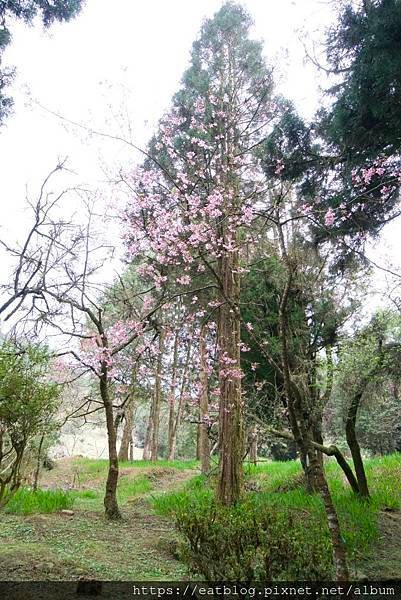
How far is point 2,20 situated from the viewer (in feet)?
16.1

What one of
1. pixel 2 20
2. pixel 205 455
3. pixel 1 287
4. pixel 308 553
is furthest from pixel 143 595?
pixel 205 455

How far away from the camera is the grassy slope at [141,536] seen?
3489 millimetres

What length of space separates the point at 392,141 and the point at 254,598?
13.3 ft

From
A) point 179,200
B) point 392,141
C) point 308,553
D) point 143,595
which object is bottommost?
point 143,595

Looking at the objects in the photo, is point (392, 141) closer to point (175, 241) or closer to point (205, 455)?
point (175, 241)

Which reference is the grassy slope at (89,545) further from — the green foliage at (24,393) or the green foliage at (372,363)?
the green foliage at (372,363)

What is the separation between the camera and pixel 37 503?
5664mm

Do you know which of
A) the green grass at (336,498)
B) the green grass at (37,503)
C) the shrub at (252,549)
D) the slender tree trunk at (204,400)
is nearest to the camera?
the shrub at (252,549)

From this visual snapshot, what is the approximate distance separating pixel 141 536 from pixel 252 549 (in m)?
3.04

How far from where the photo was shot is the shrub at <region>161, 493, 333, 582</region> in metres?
2.43

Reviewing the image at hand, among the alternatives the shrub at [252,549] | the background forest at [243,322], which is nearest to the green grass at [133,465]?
the background forest at [243,322]

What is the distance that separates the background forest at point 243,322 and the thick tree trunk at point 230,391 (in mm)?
29

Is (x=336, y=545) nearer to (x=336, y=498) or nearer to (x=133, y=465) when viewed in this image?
(x=336, y=498)

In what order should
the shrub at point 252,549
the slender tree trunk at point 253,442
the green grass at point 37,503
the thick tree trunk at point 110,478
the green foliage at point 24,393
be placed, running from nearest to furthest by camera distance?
the shrub at point 252,549 → the green foliage at point 24,393 → the green grass at point 37,503 → the thick tree trunk at point 110,478 → the slender tree trunk at point 253,442
